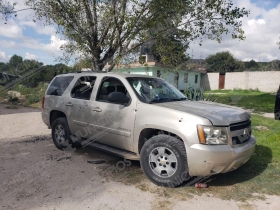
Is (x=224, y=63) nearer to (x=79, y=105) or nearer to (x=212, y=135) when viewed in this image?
(x=79, y=105)

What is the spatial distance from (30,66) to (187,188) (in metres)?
31.1

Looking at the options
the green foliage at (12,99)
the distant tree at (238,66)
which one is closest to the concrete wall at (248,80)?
the distant tree at (238,66)

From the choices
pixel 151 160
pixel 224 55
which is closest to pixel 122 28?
pixel 151 160

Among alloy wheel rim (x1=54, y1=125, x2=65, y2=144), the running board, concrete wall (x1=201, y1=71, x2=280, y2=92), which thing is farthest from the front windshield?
concrete wall (x1=201, y1=71, x2=280, y2=92)

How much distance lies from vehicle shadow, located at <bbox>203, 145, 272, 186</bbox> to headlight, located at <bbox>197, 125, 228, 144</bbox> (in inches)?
37.1

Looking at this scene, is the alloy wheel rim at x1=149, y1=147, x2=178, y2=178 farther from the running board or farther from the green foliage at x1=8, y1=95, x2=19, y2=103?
the green foliage at x1=8, y1=95, x2=19, y2=103

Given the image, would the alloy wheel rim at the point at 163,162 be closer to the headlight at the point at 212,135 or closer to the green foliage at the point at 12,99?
the headlight at the point at 212,135

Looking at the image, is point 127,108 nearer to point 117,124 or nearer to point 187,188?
point 117,124

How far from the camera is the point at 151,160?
Answer: 383 cm

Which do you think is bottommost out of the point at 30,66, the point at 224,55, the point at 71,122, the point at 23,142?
the point at 23,142

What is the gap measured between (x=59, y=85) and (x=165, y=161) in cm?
345

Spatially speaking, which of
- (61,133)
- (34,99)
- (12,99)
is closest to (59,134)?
(61,133)

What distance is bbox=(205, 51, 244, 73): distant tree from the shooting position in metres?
47.5

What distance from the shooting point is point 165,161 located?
12.2 feet
